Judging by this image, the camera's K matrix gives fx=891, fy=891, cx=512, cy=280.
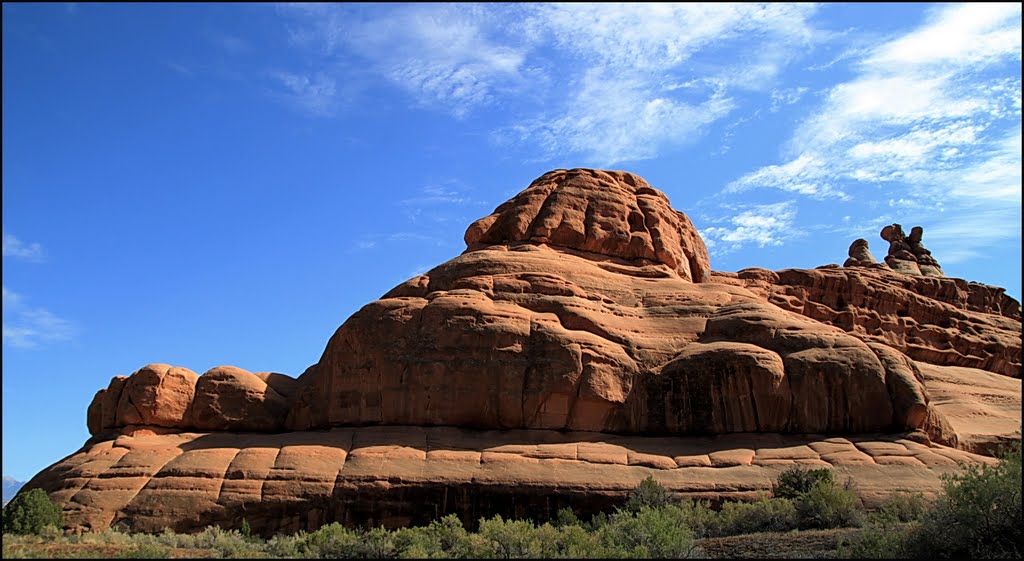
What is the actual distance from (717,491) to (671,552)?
363 inches

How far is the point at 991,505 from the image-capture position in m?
25.3

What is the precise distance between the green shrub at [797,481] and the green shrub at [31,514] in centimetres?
2549

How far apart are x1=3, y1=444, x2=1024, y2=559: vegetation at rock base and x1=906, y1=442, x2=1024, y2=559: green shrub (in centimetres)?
3

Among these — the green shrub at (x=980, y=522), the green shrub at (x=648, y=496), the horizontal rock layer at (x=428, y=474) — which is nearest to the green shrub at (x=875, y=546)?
the green shrub at (x=980, y=522)

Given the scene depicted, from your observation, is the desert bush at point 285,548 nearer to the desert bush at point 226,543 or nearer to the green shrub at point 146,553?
the desert bush at point 226,543

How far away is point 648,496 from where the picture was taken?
31.6 metres

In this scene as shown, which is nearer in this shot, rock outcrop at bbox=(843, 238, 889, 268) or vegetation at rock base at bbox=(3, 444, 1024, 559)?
vegetation at rock base at bbox=(3, 444, 1024, 559)

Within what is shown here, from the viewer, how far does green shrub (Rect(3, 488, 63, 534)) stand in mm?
30250

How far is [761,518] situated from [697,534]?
233 centimetres

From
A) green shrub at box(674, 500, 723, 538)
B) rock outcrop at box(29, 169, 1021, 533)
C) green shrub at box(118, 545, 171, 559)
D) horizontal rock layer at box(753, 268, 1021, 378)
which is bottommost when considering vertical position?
green shrub at box(118, 545, 171, 559)

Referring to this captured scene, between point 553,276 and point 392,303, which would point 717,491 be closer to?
point 553,276

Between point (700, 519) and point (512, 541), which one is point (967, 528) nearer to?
point (700, 519)

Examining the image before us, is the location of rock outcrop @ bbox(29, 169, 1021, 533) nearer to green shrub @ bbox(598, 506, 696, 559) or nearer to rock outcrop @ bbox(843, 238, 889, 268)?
green shrub @ bbox(598, 506, 696, 559)

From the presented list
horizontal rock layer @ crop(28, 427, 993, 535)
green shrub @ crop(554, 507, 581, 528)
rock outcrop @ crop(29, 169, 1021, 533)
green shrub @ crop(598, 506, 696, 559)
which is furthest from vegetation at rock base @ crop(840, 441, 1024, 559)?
green shrub @ crop(554, 507, 581, 528)
